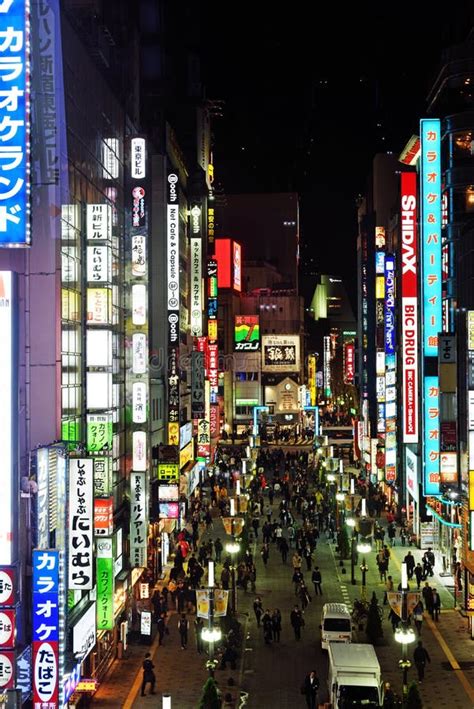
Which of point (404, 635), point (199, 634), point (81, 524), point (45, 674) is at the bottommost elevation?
point (199, 634)

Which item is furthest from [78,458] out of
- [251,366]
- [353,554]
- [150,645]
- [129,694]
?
[251,366]

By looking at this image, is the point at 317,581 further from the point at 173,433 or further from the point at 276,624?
the point at 173,433

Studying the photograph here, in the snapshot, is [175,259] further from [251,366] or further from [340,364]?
[340,364]

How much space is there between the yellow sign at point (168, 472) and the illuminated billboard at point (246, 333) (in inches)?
2840

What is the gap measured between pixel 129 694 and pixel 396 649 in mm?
9054

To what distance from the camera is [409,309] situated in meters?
Result: 47.5

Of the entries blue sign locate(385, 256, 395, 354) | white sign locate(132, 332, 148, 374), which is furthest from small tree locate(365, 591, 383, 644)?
blue sign locate(385, 256, 395, 354)

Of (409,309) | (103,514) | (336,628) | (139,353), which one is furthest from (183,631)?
(409,309)

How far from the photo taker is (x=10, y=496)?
64.9ft

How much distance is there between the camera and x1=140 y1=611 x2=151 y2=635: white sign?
104 ft

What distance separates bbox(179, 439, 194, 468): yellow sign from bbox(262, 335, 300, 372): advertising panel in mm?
55386

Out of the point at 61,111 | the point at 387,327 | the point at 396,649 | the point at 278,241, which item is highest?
the point at 278,241

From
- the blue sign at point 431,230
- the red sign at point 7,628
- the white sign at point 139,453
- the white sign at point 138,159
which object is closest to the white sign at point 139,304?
the white sign at point 138,159

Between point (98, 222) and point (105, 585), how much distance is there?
9436mm
